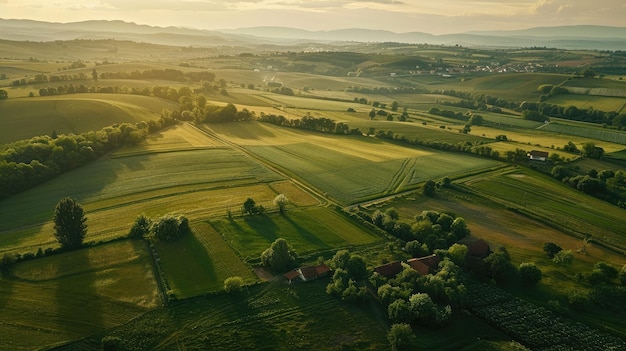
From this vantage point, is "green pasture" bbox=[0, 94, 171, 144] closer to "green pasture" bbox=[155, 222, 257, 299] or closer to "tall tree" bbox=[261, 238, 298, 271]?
"green pasture" bbox=[155, 222, 257, 299]

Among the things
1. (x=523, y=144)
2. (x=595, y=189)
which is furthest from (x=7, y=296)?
(x=523, y=144)

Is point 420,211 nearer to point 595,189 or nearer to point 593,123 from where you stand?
point 595,189

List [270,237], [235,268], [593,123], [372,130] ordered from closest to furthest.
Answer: [235,268] < [270,237] < [372,130] < [593,123]

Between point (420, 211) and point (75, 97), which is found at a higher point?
point (75, 97)

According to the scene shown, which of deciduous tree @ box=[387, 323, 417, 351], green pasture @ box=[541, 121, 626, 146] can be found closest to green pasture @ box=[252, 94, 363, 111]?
green pasture @ box=[541, 121, 626, 146]

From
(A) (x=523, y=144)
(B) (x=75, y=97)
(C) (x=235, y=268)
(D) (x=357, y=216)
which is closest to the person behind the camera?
(C) (x=235, y=268)

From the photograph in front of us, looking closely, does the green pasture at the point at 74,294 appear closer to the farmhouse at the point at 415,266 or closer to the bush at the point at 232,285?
the bush at the point at 232,285

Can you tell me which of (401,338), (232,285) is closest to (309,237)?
(232,285)

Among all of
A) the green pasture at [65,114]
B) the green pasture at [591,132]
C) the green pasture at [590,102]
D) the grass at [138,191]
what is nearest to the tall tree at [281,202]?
the grass at [138,191]
